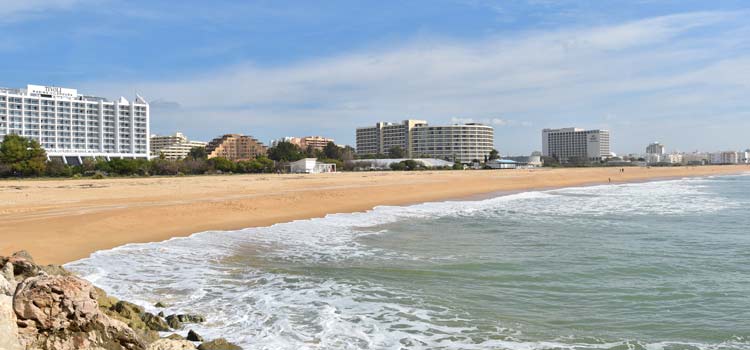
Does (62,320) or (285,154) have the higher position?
(285,154)

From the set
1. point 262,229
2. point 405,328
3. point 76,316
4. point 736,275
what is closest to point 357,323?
point 405,328

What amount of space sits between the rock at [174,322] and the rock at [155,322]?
94 millimetres

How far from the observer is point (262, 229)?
54.0ft

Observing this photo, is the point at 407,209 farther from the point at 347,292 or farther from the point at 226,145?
the point at 226,145

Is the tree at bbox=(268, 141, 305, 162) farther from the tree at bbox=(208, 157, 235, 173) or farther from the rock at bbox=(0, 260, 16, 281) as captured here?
the rock at bbox=(0, 260, 16, 281)

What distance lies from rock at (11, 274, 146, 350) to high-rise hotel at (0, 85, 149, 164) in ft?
306

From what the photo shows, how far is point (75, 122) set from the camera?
94438 millimetres

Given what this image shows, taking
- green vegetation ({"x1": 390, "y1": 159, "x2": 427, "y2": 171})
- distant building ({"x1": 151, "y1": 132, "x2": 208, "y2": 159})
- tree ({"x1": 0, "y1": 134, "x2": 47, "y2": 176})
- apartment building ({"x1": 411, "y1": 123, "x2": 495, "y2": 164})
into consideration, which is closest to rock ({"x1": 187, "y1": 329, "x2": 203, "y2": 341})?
tree ({"x1": 0, "y1": 134, "x2": 47, "y2": 176})

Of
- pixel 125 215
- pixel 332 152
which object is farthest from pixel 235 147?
pixel 125 215

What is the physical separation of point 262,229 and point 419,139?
131 m

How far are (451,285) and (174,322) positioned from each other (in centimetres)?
468

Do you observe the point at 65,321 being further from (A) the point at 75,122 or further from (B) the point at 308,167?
(A) the point at 75,122

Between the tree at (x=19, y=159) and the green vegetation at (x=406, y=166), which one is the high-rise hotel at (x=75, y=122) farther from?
the green vegetation at (x=406, y=166)

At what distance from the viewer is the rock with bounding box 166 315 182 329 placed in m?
6.31
